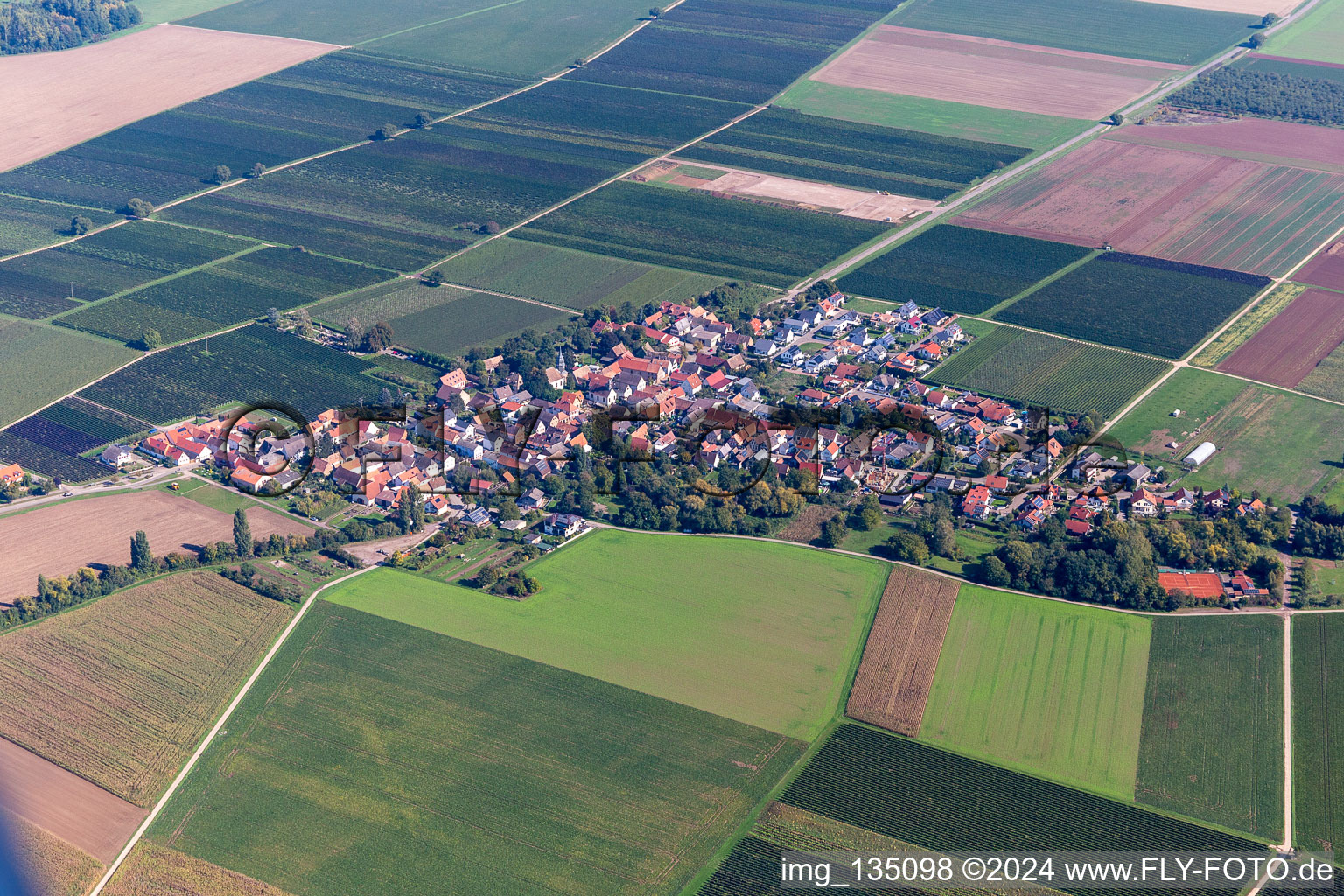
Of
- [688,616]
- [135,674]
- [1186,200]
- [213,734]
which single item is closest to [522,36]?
[1186,200]

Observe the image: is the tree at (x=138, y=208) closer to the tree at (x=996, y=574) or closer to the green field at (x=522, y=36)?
the green field at (x=522, y=36)

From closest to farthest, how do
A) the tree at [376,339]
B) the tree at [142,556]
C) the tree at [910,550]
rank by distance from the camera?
the tree at [142,556] → the tree at [910,550] → the tree at [376,339]

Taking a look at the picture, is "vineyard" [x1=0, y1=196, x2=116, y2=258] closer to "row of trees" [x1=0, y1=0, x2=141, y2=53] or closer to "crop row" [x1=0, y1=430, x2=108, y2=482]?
"crop row" [x1=0, y1=430, x2=108, y2=482]

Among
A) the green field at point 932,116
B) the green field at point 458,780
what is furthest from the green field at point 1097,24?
the green field at point 458,780

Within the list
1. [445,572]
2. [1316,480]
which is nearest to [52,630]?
[445,572]

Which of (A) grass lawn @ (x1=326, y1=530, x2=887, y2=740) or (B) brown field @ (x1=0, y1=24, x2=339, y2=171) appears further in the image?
(B) brown field @ (x1=0, y1=24, x2=339, y2=171)

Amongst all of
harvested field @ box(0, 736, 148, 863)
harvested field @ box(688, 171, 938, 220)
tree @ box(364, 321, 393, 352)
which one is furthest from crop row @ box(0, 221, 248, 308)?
harvested field @ box(0, 736, 148, 863)

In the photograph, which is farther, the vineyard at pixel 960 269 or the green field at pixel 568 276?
the green field at pixel 568 276

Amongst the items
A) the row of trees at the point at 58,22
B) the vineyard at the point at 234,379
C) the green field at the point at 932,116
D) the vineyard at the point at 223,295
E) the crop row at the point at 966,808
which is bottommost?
the crop row at the point at 966,808
